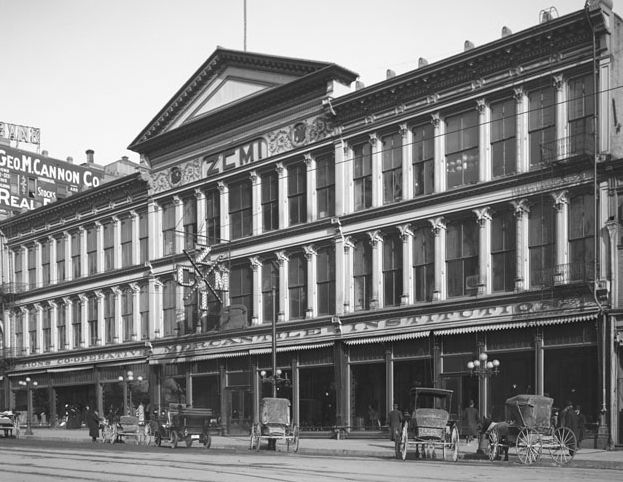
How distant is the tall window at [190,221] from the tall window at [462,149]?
16.0m

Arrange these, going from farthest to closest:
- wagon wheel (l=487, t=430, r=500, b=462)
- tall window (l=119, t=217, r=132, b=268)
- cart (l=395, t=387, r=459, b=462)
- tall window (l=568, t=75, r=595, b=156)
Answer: tall window (l=119, t=217, r=132, b=268) → tall window (l=568, t=75, r=595, b=156) → cart (l=395, t=387, r=459, b=462) → wagon wheel (l=487, t=430, r=500, b=462)

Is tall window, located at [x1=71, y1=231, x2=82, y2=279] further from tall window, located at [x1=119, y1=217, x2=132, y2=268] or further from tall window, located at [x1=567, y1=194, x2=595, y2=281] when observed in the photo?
tall window, located at [x1=567, y1=194, x2=595, y2=281]

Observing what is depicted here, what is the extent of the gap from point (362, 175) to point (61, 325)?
26244 millimetres

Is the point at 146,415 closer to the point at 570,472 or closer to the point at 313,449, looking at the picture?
the point at 313,449

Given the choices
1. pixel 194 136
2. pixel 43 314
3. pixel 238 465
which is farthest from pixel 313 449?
pixel 43 314

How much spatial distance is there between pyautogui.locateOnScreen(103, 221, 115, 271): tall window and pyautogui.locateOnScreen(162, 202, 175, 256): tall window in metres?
5.13

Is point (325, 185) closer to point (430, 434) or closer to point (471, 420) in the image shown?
point (471, 420)

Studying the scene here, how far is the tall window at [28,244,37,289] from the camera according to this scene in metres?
57.3

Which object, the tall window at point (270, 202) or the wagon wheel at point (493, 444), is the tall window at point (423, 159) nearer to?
the tall window at point (270, 202)

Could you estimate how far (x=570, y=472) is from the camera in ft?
63.5

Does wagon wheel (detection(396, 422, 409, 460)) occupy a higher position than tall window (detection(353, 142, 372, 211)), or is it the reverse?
tall window (detection(353, 142, 372, 211))

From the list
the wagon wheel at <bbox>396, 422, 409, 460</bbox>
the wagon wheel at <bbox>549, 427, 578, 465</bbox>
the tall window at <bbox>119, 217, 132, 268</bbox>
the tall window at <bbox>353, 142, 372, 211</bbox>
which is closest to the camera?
the wagon wheel at <bbox>549, 427, 578, 465</bbox>

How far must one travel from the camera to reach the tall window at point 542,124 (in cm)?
3019

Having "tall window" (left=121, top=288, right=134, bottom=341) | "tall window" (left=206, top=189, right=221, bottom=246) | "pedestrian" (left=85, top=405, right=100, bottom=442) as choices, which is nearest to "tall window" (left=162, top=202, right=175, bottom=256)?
"tall window" (left=206, top=189, right=221, bottom=246)
